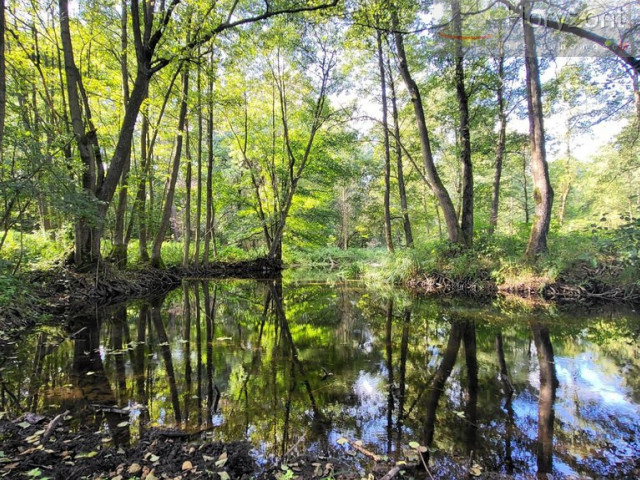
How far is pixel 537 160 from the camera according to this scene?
912 cm

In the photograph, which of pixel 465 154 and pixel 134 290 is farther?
pixel 465 154

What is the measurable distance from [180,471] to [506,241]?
11.2 metres

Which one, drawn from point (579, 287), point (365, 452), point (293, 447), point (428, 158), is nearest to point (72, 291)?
point (293, 447)

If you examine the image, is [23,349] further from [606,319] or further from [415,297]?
[606,319]

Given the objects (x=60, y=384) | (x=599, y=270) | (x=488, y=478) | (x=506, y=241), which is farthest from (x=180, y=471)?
(x=506, y=241)

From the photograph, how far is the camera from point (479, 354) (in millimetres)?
4762

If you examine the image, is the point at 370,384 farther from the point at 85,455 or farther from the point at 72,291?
the point at 72,291

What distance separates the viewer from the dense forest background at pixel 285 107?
22.9 feet

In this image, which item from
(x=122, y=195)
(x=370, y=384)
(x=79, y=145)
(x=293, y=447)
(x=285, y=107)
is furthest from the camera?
(x=285, y=107)

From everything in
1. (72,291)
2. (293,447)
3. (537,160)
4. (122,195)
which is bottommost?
(293,447)

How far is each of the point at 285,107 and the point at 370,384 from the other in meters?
16.9

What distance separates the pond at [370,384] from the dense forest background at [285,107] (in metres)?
2.59

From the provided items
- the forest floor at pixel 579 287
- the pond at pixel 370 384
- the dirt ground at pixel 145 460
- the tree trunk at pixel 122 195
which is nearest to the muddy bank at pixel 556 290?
the forest floor at pixel 579 287

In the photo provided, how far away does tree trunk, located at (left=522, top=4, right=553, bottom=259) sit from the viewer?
898 centimetres
